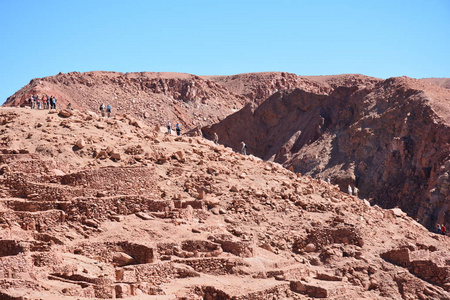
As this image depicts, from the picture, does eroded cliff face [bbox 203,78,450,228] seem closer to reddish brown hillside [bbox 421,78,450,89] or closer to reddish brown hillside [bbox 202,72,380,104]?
reddish brown hillside [bbox 421,78,450,89]

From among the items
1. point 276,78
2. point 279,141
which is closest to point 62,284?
point 279,141

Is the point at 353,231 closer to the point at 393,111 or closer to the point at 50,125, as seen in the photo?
the point at 50,125

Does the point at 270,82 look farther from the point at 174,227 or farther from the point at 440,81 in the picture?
the point at 174,227

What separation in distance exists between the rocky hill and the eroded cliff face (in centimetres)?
1732

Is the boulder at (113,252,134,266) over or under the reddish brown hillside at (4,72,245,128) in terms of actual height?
under

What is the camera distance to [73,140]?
1307 inches

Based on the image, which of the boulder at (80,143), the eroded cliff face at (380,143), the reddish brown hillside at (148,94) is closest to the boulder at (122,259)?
the boulder at (80,143)

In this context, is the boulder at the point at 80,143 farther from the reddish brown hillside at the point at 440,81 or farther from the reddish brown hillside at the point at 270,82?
the reddish brown hillside at the point at 270,82

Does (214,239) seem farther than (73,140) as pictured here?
No

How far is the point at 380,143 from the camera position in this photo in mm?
60438

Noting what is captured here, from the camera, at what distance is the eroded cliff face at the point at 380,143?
53.7 meters

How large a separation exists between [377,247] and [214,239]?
6877 millimetres

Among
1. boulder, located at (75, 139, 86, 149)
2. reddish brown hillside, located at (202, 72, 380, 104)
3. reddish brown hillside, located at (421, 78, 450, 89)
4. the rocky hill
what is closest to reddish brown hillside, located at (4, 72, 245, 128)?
reddish brown hillside, located at (202, 72, 380, 104)

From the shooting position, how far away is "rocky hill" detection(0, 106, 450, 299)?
22.8 metres
